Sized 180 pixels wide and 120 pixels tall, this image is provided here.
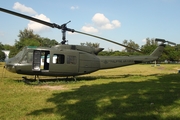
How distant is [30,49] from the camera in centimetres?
1270

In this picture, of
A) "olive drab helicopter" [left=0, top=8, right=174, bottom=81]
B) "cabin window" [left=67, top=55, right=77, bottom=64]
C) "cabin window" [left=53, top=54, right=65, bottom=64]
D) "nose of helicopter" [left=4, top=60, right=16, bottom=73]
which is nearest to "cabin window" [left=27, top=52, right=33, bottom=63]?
"olive drab helicopter" [left=0, top=8, right=174, bottom=81]

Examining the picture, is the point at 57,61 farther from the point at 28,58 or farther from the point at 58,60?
the point at 28,58

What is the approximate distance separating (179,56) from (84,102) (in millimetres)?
88850

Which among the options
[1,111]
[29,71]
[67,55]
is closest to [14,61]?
[29,71]

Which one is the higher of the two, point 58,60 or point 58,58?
point 58,58

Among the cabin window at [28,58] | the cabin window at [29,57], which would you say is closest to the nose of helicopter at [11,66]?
the cabin window at [28,58]

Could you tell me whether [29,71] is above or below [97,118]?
above

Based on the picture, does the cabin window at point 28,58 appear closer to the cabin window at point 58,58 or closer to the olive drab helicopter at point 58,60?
the olive drab helicopter at point 58,60

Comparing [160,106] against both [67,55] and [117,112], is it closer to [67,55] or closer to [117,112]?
[117,112]

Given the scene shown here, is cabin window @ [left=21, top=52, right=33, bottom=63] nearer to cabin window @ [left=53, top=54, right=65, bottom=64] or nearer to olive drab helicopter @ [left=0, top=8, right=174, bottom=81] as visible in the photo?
olive drab helicopter @ [left=0, top=8, right=174, bottom=81]

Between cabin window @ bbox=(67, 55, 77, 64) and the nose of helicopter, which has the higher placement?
cabin window @ bbox=(67, 55, 77, 64)

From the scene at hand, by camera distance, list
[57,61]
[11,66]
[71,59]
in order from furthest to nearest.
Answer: [71,59] < [57,61] < [11,66]

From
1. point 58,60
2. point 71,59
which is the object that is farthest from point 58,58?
point 71,59

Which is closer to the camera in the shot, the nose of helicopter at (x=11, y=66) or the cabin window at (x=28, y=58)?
the nose of helicopter at (x=11, y=66)
